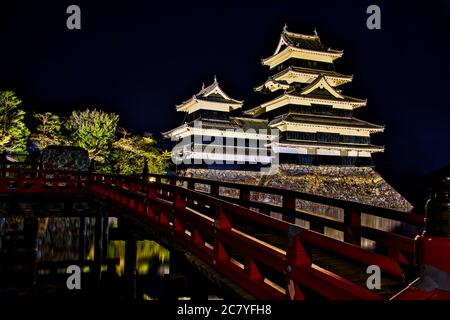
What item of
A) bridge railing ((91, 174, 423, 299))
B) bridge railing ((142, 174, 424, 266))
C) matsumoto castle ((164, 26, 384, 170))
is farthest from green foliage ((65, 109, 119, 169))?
Answer: bridge railing ((142, 174, 424, 266))

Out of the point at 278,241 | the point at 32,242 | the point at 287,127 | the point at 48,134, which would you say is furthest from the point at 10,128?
the point at 278,241

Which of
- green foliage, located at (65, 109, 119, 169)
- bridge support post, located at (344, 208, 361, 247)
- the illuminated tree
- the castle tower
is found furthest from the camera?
the castle tower

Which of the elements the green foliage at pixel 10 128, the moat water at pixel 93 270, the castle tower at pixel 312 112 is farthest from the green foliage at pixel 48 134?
the castle tower at pixel 312 112

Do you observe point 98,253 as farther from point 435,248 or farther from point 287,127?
point 287,127

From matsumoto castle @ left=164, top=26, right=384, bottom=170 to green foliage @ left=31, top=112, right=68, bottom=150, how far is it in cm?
1084

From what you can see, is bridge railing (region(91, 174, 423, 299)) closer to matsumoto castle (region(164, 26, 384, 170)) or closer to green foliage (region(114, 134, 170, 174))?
green foliage (region(114, 134, 170, 174))

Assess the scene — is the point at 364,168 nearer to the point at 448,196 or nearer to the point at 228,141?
the point at 228,141

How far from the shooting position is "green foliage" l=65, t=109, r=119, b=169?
3153 cm

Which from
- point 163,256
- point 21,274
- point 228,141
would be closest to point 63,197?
point 21,274

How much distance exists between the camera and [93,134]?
3180 cm

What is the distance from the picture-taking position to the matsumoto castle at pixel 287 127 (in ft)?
117

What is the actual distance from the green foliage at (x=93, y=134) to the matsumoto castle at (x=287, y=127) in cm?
713

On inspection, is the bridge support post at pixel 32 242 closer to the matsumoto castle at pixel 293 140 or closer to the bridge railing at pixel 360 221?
the bridge railing at pixel 360 221

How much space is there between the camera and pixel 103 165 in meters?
31.9
